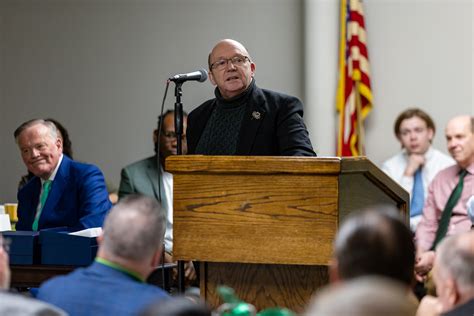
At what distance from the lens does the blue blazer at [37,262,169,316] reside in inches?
101

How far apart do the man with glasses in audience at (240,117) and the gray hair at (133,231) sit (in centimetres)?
164

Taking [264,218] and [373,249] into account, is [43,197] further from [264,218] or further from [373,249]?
[373,249]

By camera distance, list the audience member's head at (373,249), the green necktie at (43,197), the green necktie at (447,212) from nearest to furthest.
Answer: the audience member's head at (373,249), the green necktie at (43,197), the green necktie at (447,212)

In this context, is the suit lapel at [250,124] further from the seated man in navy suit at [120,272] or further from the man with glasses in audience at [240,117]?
the seated man in navy suit at [120,272]

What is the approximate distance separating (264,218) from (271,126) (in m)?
0.91

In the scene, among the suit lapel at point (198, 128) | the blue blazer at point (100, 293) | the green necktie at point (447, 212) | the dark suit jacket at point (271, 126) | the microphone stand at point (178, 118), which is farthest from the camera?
the green necktie at point (447, 212)

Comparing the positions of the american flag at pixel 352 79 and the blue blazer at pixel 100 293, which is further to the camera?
the american flag at pixel 352 79

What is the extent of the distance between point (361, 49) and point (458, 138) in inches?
68.9

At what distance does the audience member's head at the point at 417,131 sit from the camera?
741 cm

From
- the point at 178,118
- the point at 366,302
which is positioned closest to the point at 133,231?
the point at 366,302

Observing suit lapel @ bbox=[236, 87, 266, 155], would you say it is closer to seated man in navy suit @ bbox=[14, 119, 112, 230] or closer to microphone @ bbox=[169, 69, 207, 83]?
microphone @ bbox=[169, 69, 207, 83]

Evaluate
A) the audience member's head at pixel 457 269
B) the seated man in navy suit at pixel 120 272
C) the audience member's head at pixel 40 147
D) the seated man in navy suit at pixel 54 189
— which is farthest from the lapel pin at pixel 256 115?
the audience member's head at pixel 457 269

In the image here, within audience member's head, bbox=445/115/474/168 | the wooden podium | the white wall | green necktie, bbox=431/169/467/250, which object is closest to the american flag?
the white wall

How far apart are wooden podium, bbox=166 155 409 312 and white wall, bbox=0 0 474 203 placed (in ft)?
14.6
